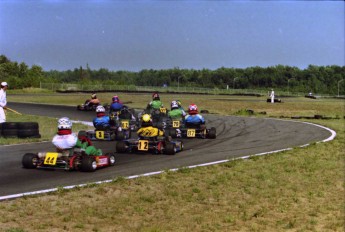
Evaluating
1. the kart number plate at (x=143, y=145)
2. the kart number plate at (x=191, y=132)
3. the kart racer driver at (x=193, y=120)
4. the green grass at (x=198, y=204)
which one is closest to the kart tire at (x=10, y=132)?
the kart number plate at (x=143, y=145)

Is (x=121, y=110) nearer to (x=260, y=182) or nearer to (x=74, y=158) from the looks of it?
(x=74, y=158)

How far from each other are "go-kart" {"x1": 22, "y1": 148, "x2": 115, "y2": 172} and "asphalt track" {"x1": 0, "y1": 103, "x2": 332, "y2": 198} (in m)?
0.15

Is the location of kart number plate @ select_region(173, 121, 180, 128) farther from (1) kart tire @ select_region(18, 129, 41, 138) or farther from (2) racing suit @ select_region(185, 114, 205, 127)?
(1) kart tire @ select_region(18, 129, 41, 138)

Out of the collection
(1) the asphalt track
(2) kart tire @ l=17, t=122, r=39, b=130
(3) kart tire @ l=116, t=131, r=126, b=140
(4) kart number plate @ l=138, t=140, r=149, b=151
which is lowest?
(1) the asphalt track

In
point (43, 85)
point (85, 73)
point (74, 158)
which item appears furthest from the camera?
point (85, 73)

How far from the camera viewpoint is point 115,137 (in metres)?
14.5

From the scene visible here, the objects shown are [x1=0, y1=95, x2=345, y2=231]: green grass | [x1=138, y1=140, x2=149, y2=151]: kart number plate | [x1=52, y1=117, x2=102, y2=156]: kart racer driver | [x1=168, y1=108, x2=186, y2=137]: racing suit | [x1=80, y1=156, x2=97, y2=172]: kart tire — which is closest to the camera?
[x1=0, y1=95, x2=345, y2=231]: green grass

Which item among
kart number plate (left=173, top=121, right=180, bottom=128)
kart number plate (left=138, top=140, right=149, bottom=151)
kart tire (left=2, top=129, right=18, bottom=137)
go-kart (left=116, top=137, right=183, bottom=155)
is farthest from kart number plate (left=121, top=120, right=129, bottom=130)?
kart number plate (left=138, top=140, right=149, bottom=151)

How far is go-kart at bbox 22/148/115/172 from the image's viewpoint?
8.86 meters

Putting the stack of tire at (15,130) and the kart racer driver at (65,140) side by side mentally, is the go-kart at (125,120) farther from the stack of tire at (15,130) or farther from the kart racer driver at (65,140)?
the kart racer driver at (65,140)

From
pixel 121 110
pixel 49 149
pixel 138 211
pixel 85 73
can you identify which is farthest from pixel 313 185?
pixel 85 73

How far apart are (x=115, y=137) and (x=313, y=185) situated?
770cm

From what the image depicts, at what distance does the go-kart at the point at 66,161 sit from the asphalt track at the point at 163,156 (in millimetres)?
150

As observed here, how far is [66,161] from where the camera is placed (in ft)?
29.3
